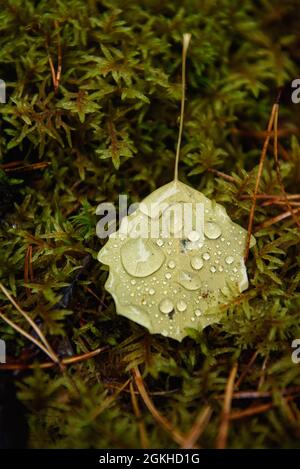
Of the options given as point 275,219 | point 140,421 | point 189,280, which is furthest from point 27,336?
point 275,219

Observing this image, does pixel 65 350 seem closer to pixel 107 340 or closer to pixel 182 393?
pixel 107 340

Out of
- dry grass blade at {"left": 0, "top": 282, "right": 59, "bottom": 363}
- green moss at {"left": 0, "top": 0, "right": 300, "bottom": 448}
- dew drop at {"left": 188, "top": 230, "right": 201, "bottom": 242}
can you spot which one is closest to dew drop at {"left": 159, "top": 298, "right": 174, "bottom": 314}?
green moss at {"left": 0, "top": 0, "right": 300, "bottom": 448}

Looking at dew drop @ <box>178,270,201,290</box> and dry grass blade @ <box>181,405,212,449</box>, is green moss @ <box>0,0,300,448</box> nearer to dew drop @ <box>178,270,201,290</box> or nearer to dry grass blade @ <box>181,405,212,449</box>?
dry grass blade @ <box>181,405,212,449</box>

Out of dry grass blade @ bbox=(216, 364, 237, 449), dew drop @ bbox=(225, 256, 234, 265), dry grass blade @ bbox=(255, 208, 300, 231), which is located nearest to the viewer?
dry grass blade @ bbox=(216, 364, 237, 449)

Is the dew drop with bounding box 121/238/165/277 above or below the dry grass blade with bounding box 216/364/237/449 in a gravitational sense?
above

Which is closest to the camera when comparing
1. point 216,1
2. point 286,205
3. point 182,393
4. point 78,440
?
point 78,440

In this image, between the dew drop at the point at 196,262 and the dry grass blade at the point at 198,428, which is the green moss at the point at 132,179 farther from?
the dew drop at the point at 196,262

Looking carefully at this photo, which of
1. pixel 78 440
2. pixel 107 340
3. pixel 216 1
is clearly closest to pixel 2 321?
pixel 107 340
